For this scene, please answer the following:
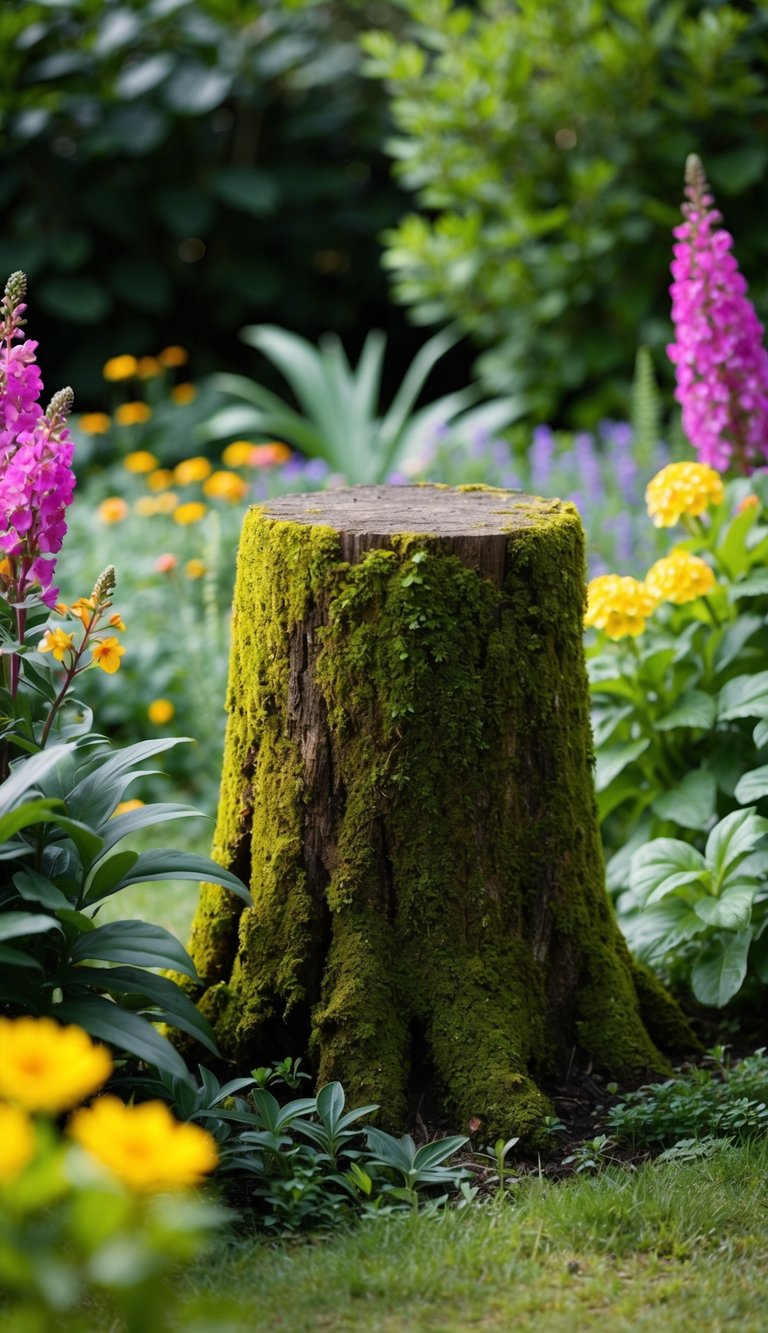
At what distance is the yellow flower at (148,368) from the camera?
7281 mm

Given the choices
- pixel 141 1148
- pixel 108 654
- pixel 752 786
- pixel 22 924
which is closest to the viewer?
pixel 141 1148

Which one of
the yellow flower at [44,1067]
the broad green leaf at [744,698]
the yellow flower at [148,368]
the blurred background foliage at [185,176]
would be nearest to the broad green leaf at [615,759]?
the broad green leaf at [744,698]

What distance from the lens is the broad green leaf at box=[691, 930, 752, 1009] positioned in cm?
288

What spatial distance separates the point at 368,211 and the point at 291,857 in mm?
7226

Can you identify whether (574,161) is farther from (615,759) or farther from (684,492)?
(615,759)

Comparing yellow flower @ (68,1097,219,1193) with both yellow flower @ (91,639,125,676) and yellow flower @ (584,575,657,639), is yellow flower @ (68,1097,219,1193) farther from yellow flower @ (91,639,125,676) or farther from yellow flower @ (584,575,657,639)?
yellow flower @ (584,575,657,639)

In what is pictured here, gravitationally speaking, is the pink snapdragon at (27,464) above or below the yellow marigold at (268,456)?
below

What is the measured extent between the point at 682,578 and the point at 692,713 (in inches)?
12.6

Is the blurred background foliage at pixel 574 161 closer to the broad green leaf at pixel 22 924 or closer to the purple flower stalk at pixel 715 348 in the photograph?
the purple flower stalk at pixel 715 348

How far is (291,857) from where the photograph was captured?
2.70 metres

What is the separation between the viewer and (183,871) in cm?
242

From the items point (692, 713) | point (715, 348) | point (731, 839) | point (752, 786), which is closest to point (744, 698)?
point (692, 713)

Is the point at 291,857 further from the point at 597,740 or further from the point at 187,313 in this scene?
the point at 187,313

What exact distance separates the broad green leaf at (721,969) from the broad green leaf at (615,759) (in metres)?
0.49
